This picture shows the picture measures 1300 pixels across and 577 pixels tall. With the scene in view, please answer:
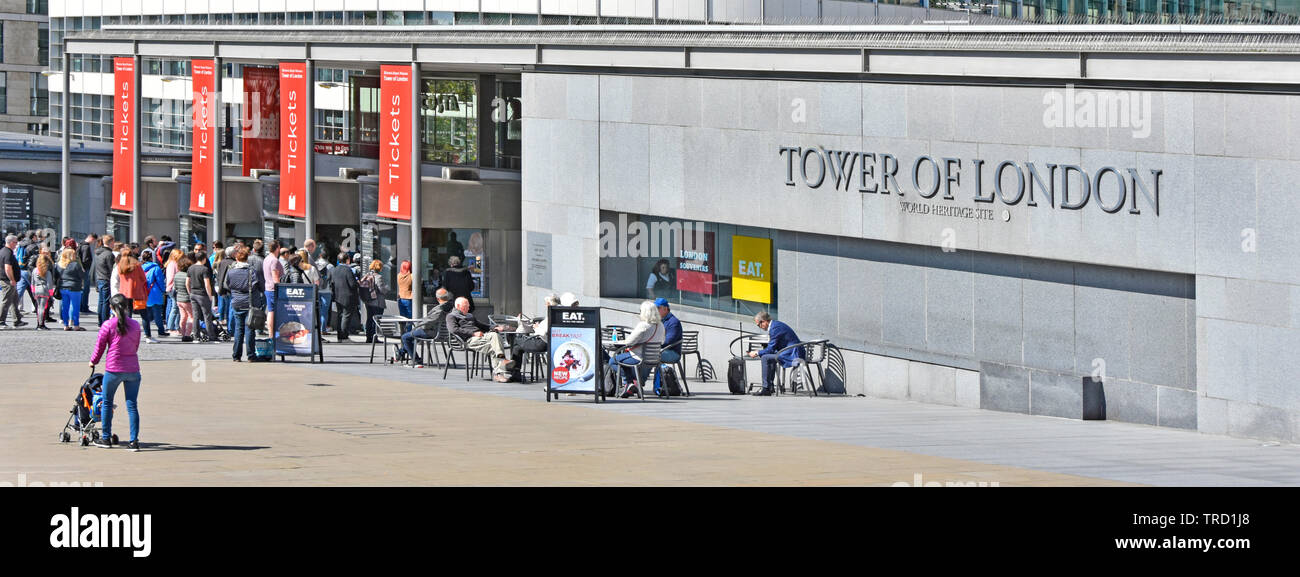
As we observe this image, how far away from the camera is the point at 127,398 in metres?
14.4

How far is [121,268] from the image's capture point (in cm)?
2305

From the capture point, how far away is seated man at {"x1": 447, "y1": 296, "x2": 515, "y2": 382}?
2116cm

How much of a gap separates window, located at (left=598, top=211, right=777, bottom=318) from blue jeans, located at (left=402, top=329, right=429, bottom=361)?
3504mm

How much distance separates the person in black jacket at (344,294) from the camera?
25.5 m

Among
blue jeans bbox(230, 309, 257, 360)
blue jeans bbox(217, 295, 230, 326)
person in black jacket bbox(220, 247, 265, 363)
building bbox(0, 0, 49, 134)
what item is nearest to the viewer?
person in black jacket bbox(220, 247, 265, 363)

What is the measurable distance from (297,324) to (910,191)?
8447 millimetres

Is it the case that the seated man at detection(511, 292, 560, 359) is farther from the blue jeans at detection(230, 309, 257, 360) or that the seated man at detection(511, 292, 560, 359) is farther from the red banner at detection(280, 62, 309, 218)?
the red banner at detection(280, 62, 309, 218)

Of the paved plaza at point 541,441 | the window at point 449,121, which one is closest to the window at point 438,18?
the window at point 449,121

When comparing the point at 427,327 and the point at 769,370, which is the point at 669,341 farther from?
the point at 427,327

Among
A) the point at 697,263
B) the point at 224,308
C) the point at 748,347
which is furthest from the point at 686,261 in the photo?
the point at 224,308

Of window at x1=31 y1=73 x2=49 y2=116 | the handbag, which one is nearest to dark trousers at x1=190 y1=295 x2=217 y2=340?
the handbag

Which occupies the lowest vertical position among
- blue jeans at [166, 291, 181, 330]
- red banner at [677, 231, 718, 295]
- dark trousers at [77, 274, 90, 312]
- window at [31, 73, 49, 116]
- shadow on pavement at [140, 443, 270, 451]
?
shadow on pavement at [140, 443, 270, 451]
